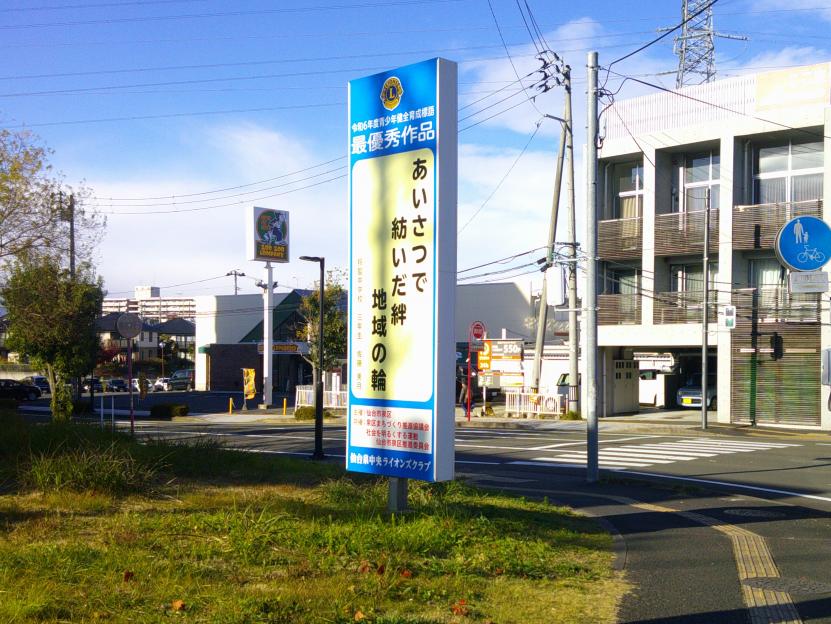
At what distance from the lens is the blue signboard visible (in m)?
22.5

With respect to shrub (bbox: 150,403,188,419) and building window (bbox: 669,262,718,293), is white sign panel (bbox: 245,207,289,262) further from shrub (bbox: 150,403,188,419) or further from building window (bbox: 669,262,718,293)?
building window (bbox: 669,262,718,293)

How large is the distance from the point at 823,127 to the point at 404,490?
2792 centimetres

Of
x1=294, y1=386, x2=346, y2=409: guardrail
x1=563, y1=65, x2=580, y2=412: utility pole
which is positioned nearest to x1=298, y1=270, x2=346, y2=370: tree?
x1=294, y1=386, x2=346, y2=409: guardrail

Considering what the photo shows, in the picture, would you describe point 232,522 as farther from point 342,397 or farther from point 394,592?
point 342,397

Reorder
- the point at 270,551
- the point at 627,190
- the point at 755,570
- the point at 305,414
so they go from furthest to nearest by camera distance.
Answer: the point at 305,414
the point at 627,190
the point at 755,570
the point at 270,551

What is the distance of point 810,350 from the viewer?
3192cm

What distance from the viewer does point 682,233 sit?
35375 mm

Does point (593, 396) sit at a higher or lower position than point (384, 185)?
lower

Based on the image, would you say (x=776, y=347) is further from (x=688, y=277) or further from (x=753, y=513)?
(x=753, y=513)

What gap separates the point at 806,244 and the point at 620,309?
14.9 m

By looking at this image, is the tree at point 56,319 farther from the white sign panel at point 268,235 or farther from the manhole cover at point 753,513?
the manhole cover at point 753,513

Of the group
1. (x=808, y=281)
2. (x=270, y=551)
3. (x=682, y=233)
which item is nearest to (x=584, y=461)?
(x=808, y=281)

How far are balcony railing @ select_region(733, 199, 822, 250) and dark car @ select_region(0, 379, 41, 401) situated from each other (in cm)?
4352

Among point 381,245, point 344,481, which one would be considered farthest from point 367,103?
point 344,481
